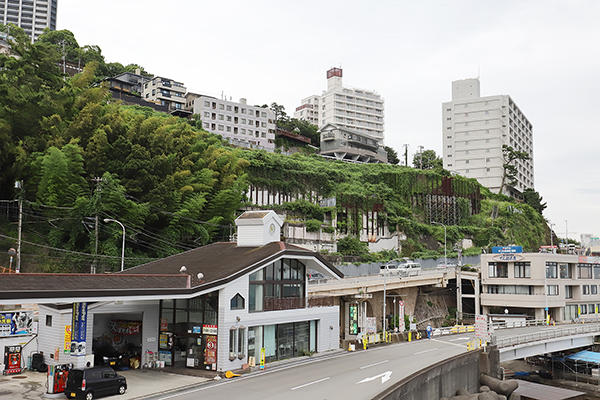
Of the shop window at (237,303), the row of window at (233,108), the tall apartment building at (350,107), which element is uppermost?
the tall apartment building at (350,107)

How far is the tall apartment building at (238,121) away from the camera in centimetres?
9256

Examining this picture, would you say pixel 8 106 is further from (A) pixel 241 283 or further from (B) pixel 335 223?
(B) pixel 335 223

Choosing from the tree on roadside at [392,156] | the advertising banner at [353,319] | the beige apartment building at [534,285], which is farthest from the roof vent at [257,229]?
the tree on roadside at [392,156]

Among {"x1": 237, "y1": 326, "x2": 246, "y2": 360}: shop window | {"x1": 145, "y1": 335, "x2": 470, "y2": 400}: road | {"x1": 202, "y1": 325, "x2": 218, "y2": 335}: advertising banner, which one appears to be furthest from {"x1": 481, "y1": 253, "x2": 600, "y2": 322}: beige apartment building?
{"x1": 202, "y1": 325, "x2": 218, "y2": 335}: advertising banner

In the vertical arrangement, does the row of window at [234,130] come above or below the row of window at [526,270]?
above

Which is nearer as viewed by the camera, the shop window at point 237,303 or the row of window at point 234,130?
the shop window at point 237,303

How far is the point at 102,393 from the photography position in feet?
62.1

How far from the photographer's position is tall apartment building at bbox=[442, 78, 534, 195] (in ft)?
371

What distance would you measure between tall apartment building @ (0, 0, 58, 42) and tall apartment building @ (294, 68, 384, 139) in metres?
89.1

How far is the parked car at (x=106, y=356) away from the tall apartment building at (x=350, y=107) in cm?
11787

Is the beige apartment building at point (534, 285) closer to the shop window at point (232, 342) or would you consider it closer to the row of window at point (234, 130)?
the shop window at point (232, 342)

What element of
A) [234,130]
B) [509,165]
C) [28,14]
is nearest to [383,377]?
[234,130]

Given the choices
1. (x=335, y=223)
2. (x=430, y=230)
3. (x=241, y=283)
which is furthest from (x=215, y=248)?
(x=430, y=230)

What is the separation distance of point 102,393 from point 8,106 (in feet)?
89.1
